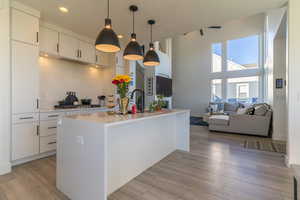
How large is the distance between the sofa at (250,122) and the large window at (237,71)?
2915 millimetres

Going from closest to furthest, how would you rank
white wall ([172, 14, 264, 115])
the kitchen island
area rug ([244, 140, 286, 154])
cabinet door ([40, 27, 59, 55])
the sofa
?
the kitchen island, cabinet door ([40, 27, 59, 55]), area rug ([244, 140, 286, 154]), the sofa, white wall ([172, 14, 264, 115])

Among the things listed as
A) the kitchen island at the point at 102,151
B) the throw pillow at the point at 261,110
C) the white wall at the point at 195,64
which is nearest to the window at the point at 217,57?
the white wall at the point at 195,64

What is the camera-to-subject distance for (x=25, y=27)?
2.53m

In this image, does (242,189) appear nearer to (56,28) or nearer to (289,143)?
(289,143)

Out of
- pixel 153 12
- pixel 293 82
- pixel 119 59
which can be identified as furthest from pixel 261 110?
pixel 119 59

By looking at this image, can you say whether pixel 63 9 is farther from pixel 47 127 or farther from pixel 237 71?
pixel 237 71

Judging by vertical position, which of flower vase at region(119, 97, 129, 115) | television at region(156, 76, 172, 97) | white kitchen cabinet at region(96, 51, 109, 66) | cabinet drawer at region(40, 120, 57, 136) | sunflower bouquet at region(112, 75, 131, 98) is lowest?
cabinet drawer at region(40, 120, 57, 136)

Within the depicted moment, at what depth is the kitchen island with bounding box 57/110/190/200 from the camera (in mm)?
1360

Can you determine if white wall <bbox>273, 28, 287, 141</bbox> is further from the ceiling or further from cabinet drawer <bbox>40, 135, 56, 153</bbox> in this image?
cabinet drawer <bbox>40, 135, 56, 153</bbox>

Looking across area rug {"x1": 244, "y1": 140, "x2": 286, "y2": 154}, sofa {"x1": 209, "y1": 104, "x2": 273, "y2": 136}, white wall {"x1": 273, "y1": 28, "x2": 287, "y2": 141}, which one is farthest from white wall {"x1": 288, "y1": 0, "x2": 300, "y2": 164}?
sofa {"x1": 209, "y1": 104, "x2": 273, "y2": 136}

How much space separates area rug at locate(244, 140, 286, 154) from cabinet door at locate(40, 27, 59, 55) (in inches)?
190

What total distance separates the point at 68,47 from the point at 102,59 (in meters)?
0.94

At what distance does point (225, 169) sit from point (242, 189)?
507mm

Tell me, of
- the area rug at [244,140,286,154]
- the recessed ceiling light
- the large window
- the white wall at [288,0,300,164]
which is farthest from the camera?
the large window
